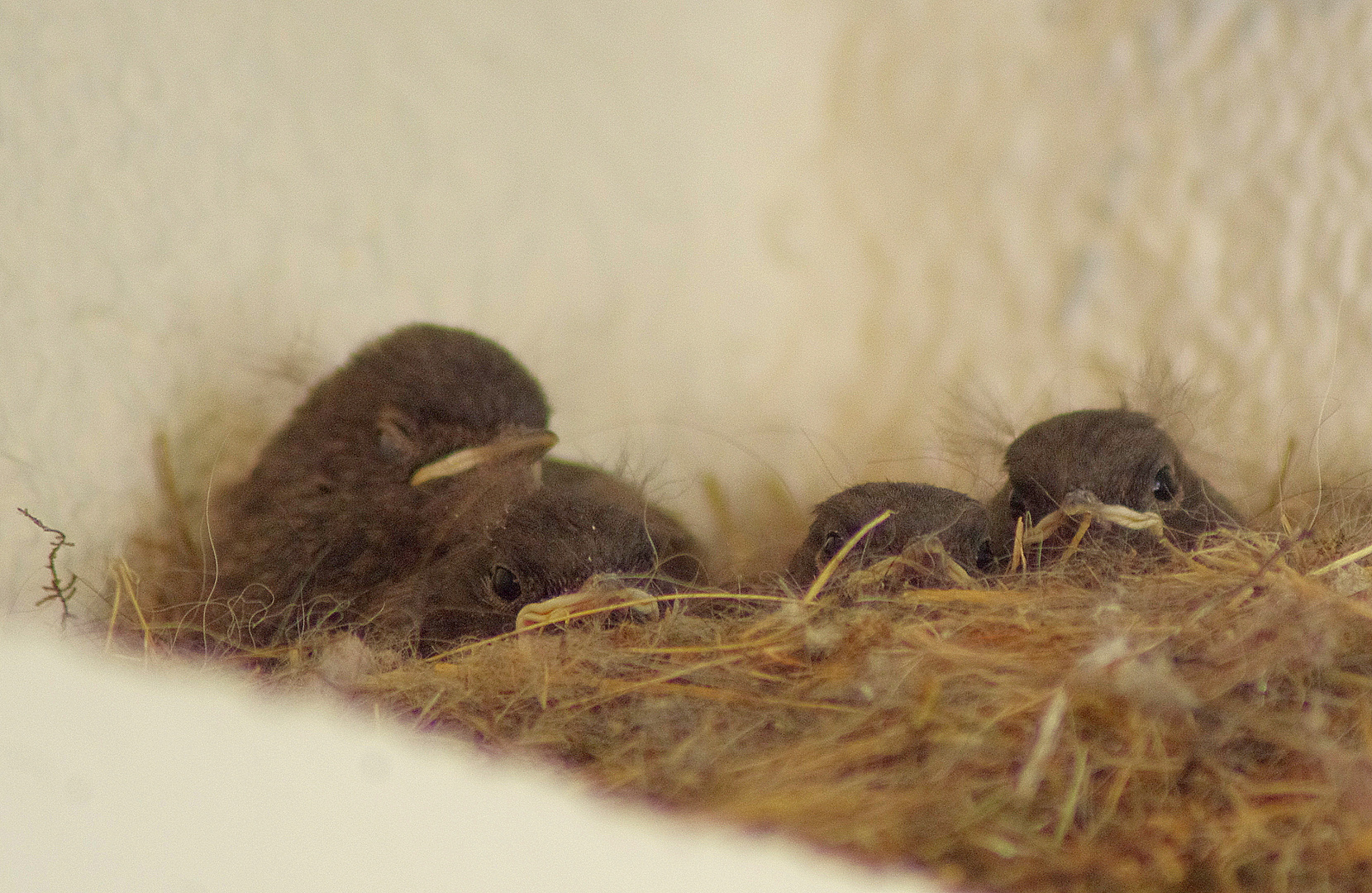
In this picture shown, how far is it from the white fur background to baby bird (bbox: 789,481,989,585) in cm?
30

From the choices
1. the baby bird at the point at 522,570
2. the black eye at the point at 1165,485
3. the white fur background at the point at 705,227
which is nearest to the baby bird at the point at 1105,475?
the black eye at the point at 1165,485

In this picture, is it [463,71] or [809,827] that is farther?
[463,71]

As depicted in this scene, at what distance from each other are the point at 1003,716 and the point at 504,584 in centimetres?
59

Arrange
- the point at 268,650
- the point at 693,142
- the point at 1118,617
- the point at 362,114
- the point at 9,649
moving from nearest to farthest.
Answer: the point at 9,649
the point at 1118,617
the point at 268,650
the point at 362,114
the point at 693,142

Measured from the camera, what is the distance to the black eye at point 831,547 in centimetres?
115

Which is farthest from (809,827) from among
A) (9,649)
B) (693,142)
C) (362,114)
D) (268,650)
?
(693,142)

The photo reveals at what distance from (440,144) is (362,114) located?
116 millimetres

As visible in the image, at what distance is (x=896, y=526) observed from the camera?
1.12 meters

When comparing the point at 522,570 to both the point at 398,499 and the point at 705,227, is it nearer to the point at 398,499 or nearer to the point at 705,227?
the point at 398,499

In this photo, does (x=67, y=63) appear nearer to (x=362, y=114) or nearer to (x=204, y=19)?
(x=204, y=19)

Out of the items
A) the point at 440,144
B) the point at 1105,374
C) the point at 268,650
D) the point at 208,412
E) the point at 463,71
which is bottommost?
the point at 268,650

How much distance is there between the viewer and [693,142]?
1699mm

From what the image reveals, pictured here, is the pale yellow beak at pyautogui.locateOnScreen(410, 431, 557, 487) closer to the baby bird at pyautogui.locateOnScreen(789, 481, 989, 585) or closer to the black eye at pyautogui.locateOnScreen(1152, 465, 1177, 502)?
the baby bird at pyautogui.locateOnScreen(789, 481, 989, 585)

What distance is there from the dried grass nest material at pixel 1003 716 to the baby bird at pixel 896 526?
0.34 ft
